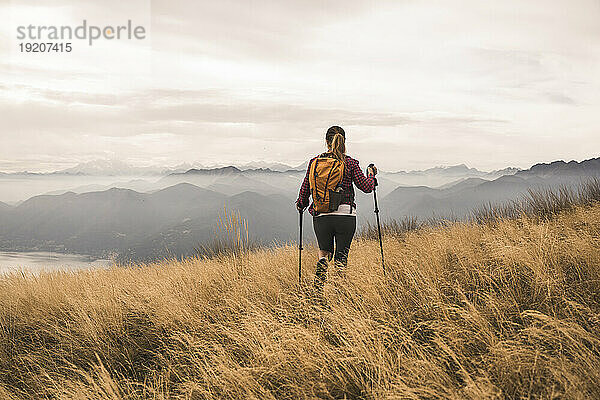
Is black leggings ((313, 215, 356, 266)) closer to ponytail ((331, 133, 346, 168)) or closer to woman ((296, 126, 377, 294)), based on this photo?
woman ((296, 126, 377, 294))

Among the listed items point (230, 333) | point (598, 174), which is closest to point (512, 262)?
point (230, 333)

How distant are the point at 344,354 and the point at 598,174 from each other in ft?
45.4

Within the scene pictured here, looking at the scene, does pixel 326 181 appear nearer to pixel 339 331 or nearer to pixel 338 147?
pixel 338 147

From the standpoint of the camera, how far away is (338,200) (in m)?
6.71

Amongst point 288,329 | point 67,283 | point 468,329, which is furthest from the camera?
point 67,283

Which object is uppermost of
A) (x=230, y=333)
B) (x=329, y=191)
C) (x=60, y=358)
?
(x=329, y=191)

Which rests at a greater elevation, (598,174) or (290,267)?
(598,174)

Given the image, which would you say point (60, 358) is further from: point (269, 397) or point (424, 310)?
point (424, 310)

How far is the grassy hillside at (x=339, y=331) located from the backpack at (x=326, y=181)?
1027 mm

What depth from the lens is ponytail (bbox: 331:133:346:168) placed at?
671 cm

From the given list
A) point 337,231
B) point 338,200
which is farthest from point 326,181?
point 337,231

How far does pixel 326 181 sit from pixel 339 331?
7.02ft

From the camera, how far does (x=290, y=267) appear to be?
863 cm

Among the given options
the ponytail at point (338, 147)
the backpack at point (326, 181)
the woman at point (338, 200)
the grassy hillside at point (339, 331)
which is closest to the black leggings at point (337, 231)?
the woman at point (338, 200)
